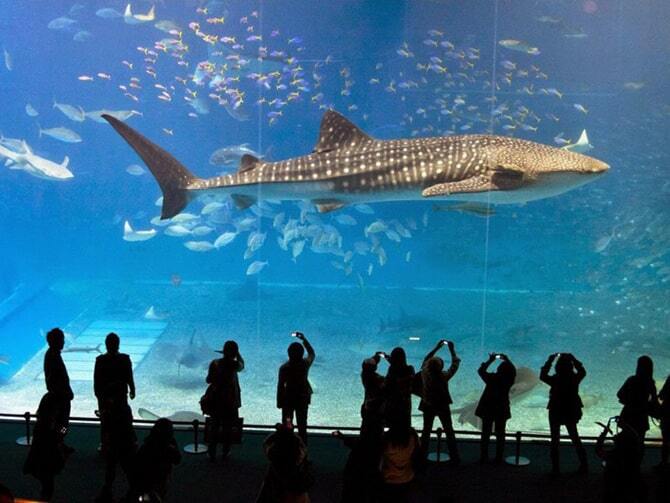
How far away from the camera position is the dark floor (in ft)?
16.2

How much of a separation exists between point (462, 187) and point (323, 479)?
3.61m

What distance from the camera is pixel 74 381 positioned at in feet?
34.9

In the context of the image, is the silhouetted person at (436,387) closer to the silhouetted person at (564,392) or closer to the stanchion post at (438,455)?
the stanchion post at (438,455)

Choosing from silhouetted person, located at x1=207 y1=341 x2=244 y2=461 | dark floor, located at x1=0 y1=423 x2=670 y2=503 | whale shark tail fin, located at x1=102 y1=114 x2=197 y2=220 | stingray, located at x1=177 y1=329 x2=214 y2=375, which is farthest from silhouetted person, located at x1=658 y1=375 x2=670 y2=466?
stingray, located at x1=177 y1=329 x2=214 y2=375

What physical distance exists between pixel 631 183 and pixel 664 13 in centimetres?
562

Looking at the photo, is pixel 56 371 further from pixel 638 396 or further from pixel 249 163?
pixel 638 396

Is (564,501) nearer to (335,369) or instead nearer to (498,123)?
(335,369)

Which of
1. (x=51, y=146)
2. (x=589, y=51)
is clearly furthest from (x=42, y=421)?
(x=51, y=146)

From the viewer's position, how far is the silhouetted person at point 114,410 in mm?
4449

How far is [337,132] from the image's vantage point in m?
7.96

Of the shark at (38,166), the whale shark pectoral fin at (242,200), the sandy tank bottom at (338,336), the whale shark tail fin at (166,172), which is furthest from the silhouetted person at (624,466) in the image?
the shark at (38,166)

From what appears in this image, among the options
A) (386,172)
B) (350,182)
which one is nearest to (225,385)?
(350,182)

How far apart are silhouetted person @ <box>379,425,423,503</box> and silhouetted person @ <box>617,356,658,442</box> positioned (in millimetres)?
2050

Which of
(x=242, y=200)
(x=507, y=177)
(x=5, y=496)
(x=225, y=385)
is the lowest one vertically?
(x=5, y=496)
